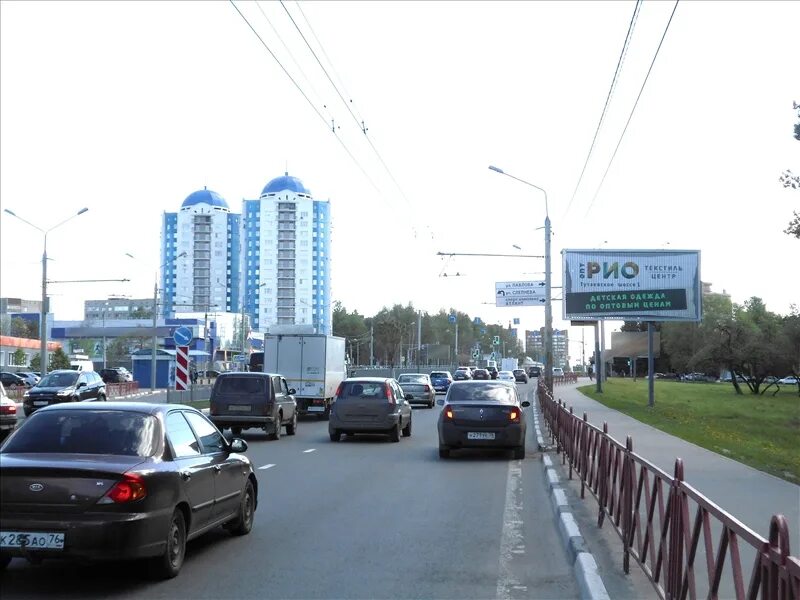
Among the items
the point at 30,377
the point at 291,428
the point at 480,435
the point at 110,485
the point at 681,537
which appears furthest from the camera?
the point at 30,377

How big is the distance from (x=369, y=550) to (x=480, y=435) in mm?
9091

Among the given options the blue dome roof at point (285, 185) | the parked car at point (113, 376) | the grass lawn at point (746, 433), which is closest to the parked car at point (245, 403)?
the grass lawn at point (746, 433)

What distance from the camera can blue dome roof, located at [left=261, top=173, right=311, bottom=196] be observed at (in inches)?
5507

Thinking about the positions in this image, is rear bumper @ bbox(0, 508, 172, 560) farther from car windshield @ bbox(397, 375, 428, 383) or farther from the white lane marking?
car windshield @ bbox(397, 375, 428, 383)

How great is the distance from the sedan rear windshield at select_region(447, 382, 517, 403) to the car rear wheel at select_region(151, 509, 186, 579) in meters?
10.9

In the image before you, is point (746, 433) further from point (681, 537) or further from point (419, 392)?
point (681, 537)

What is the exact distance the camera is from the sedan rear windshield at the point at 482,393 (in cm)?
1783

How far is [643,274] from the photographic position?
132 feet

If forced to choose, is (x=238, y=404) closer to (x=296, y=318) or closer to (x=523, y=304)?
(x=523, y=304)

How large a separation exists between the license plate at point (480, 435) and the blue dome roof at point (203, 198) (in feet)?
427

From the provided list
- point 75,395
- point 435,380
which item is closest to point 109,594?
point 75,395

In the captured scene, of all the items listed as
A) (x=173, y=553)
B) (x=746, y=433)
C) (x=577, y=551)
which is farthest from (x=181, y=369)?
(x=577, y=551)

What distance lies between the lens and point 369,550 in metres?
8.41

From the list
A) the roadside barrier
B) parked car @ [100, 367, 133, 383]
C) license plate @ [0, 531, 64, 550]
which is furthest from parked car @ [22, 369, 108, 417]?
parked car @ [100, 367, 133, 383]
